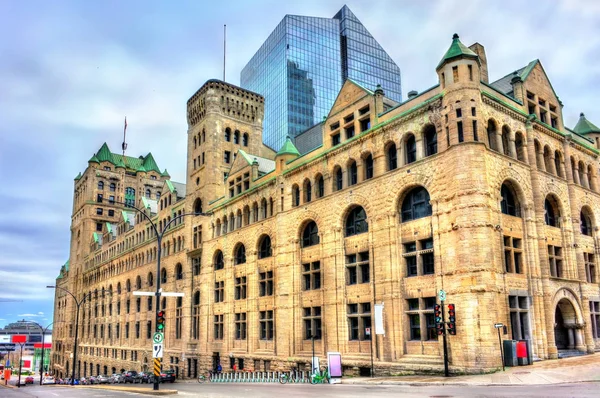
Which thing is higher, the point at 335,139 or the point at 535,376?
the point at 335,139

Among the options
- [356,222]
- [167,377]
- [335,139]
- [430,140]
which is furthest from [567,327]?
[167,377]

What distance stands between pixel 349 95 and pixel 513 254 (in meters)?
17.6

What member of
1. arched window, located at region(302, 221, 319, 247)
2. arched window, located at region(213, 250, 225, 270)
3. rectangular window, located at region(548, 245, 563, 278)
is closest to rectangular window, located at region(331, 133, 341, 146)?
arched window, located at region(302, 221, 319, 247)

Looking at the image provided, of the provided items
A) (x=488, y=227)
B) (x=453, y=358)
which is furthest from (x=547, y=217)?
(x=453, y=358)

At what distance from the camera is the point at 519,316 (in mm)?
31969

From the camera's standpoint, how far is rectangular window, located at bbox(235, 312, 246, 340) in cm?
5065

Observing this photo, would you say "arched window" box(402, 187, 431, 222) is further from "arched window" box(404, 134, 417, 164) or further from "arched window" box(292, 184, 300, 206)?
"arched window" box(292, 184, 300, 206)

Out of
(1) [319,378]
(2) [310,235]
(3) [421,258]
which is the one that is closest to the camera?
(1) [319,378]

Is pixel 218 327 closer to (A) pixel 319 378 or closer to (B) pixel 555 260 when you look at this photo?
(A) pixel 319 378

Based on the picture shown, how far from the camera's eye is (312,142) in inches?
2174

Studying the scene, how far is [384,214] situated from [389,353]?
9.22 metres

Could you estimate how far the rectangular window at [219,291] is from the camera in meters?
55.1

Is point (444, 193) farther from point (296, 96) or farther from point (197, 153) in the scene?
point (296, 96)

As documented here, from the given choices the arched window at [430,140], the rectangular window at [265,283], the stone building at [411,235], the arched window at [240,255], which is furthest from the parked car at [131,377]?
the arched window at [430,140]
